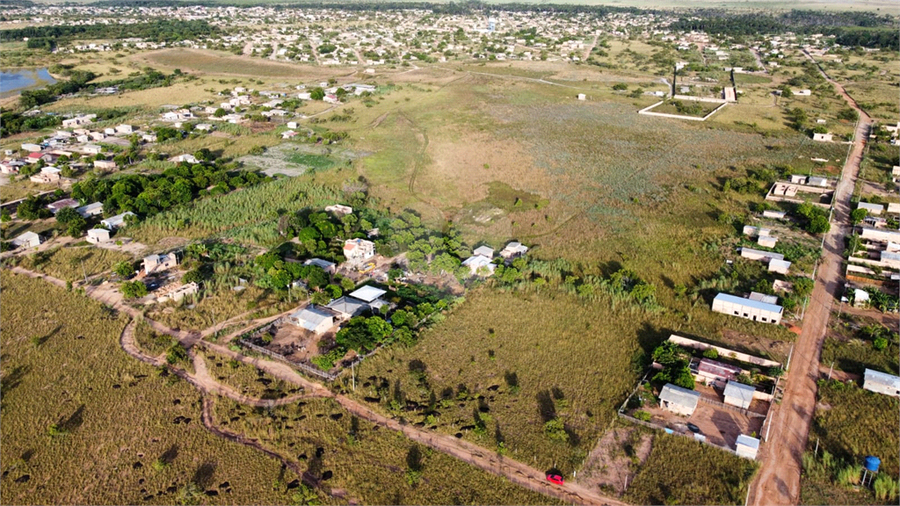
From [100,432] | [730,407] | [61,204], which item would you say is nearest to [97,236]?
[61,204]

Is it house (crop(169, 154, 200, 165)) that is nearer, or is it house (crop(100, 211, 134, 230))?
house (crop(100, 211, 134, 230))

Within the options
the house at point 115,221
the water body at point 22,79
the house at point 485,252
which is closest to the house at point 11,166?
the house at point 115,221

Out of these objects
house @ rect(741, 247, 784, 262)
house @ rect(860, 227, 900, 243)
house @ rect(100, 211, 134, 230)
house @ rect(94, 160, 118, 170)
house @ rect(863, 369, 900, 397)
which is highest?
house @ rect(860, 227, 900, 243)

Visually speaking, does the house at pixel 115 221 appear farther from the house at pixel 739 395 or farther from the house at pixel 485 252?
the house at pixel 739 395

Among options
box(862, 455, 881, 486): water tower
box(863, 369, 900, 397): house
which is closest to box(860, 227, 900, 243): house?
box(863, 369, 900, 397): house

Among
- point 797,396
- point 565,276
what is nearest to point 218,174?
point 565,276

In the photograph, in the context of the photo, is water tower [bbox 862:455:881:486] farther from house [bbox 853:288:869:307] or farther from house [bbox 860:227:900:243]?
house [bbox 860:227:900:243]
